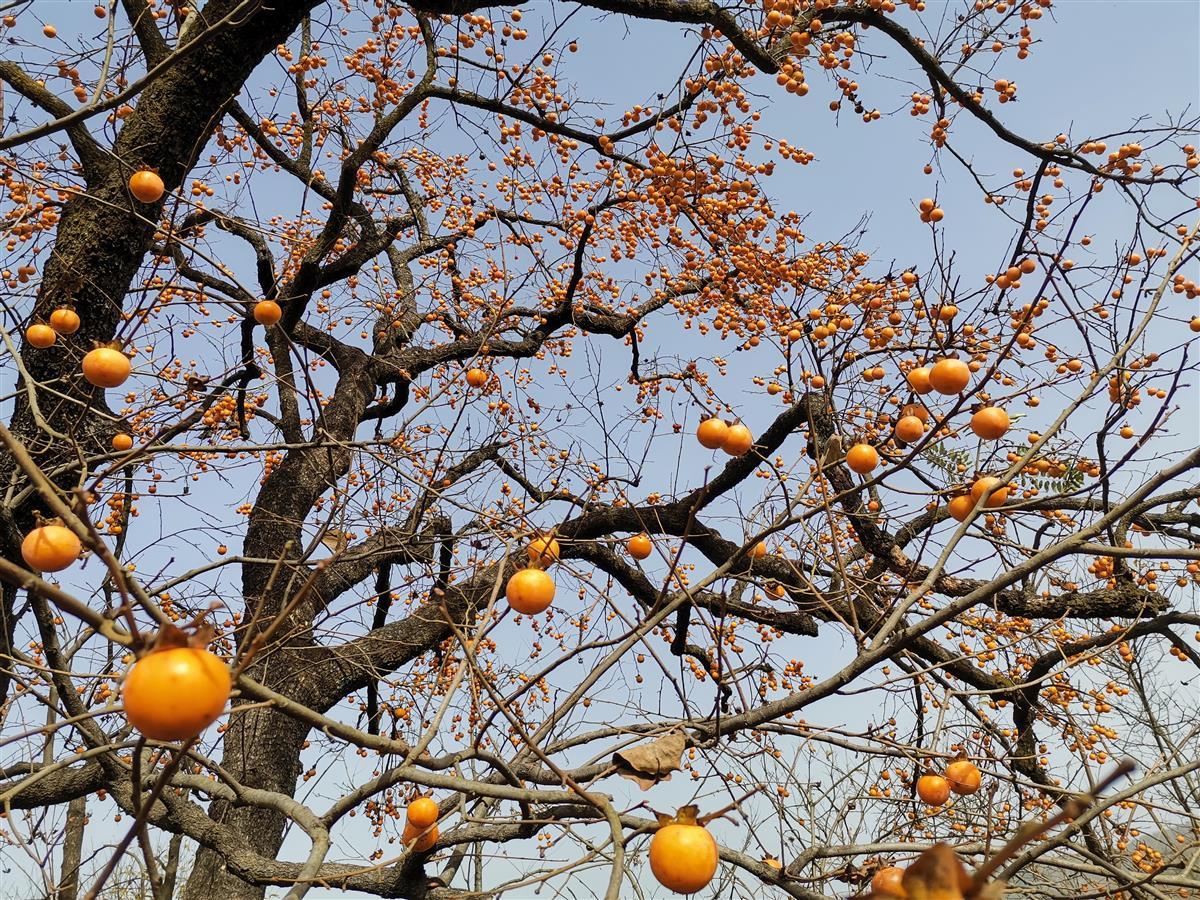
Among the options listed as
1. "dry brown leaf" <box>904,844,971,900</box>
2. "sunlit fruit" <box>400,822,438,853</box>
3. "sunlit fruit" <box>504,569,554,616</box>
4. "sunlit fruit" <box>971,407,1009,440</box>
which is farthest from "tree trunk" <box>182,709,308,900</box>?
"dry brown leaf" <box>904,844,971,900</box>

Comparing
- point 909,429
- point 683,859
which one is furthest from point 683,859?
point 909,429

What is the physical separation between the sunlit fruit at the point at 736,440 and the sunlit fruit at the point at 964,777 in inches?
41.0

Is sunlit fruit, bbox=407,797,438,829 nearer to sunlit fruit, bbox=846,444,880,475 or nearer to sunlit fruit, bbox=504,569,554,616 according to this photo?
sunlit fruit, bbox=504,569,554,616

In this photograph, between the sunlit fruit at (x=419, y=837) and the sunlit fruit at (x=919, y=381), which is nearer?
the sunlit fruit at (x=419, y=837)

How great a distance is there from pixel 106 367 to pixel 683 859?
1.96 metres

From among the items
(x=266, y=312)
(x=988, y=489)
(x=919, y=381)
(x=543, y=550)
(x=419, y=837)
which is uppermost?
(x=266, y=312)

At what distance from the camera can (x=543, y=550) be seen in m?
1.76

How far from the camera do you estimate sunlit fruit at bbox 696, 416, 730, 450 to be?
2.27 metres

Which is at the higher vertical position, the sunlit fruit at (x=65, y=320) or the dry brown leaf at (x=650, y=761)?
the sunlit fruit at (x=65, y=320)

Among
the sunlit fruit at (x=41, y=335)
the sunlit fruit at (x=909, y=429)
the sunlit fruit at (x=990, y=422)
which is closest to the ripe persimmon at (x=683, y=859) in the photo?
the sunlit fruit at (x=990, y=422)

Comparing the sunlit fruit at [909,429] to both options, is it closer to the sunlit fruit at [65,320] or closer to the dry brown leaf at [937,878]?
A: the dry brown leaf at [937,878]

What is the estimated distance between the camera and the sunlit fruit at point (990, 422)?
6.88 ft

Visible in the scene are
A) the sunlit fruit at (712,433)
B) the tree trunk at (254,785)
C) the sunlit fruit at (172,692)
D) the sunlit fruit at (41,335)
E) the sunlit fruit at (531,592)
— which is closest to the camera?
the sunlit fruit at (172,692)

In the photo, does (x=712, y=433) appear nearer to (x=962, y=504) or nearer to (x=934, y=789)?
(x=962, y=504)
